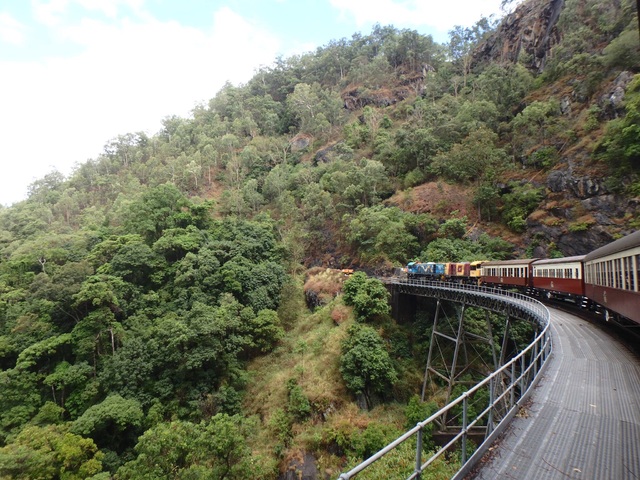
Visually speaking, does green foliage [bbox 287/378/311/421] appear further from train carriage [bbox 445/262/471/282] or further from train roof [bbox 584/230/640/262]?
train roof [bbox 584/230/640/262]

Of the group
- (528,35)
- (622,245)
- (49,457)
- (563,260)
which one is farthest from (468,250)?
(528,35)

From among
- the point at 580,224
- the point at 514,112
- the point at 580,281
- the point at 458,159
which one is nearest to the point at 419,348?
the point at 580,281

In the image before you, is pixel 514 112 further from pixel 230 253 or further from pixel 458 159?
pixel 230 253

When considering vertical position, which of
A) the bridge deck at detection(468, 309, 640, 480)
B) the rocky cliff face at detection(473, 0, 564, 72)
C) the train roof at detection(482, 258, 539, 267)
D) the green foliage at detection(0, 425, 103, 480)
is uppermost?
the rocky cliff face at detection(473, 0, 564, 72)

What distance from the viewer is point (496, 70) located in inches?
1639

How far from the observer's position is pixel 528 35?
46594 mm

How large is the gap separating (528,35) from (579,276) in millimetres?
48070

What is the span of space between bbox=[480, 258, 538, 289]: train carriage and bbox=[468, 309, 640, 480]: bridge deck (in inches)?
446

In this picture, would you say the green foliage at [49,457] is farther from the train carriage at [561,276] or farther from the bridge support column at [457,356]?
the train carriage at [561,276]

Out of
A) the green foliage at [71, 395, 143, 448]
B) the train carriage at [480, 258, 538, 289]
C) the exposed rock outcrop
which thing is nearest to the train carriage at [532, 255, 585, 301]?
the train carriage at [480, 258, 538, 289]

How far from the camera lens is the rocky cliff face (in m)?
44.0

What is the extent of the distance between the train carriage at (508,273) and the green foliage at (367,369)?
9.11 m

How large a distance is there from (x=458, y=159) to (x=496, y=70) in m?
18.1

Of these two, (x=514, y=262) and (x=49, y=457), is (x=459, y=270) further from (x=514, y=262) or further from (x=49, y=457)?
(x=49, y=457)
